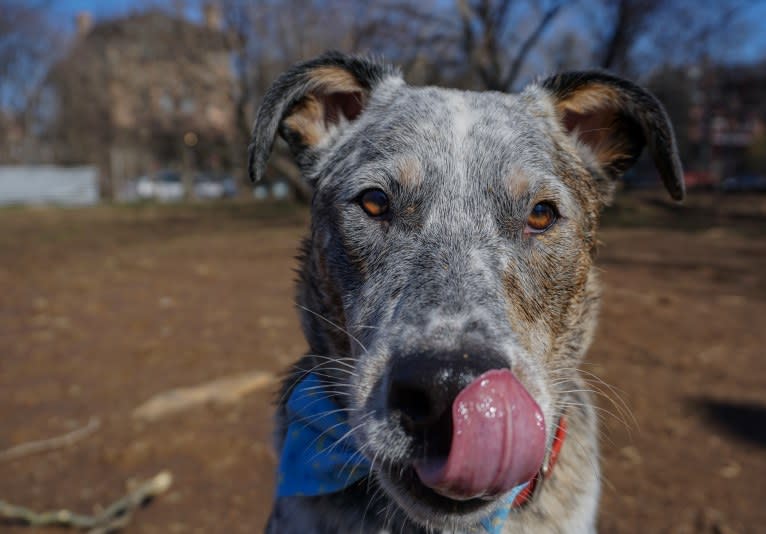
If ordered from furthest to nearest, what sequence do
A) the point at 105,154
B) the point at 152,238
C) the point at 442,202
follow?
the point at 105,154 < the point at 152,238 < the point at 442,202

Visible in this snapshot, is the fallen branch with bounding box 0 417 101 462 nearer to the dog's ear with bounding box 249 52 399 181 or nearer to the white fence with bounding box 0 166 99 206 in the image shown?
the dog's ear with bounding box 249 52 399 181

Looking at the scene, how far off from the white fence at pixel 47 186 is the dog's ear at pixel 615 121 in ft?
132

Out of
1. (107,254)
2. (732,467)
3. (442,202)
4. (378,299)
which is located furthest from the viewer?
(107,254)

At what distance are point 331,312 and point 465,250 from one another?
68cm

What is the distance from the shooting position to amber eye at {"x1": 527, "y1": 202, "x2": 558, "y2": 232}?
8.98 feet

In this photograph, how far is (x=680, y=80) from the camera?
3039cm

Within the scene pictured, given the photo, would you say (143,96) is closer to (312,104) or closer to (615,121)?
(312,104)

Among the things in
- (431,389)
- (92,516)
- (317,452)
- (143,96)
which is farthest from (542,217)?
(143,96)

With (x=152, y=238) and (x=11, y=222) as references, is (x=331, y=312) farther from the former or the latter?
(x=11, y=222)

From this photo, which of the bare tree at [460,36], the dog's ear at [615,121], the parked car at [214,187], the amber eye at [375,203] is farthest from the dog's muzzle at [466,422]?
the parked car at [214,187]

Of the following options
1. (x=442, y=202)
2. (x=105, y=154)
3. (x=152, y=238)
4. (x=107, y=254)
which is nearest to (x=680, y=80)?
(x=152, y=238)

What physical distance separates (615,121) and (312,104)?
1.56m

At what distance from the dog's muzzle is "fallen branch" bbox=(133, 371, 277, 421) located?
4.25 m

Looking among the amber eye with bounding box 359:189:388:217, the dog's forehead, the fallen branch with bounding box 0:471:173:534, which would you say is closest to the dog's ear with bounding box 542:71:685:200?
the dog's forehead
